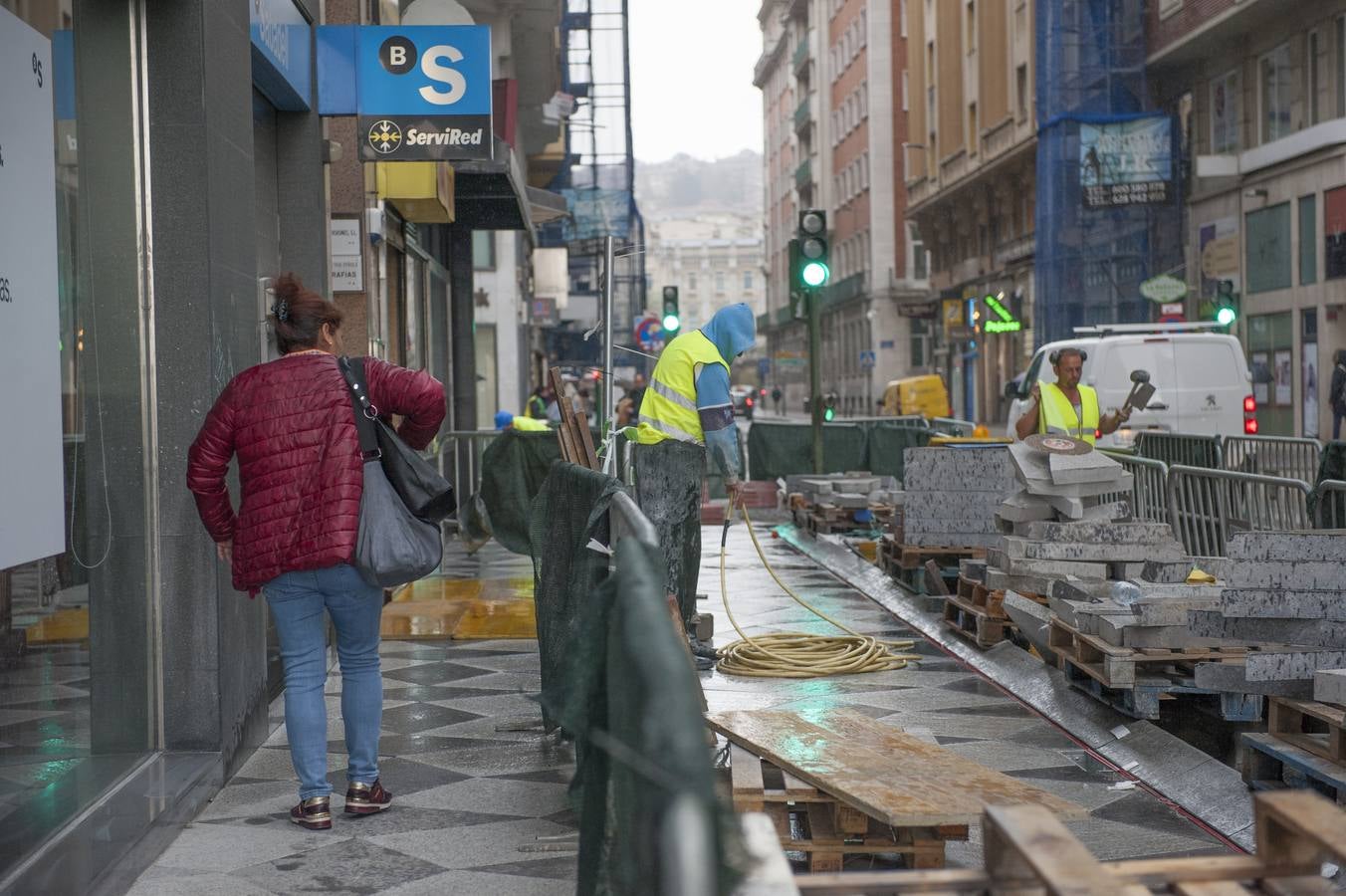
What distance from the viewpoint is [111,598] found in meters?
6.04

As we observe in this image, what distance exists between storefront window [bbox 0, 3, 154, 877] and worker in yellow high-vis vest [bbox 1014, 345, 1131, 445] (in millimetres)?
7169

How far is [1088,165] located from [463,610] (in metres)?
32.5

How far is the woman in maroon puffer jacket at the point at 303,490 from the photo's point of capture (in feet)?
18.0

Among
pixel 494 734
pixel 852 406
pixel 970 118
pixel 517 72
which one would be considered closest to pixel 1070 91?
pixel 970 118

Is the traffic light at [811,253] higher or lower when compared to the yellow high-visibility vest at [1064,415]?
higher

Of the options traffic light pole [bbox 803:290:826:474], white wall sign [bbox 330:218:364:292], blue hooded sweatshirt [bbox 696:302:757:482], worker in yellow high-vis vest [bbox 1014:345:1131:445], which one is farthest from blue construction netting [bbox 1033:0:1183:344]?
blue hooded sweatshirt [bbox 696:302:757:482]

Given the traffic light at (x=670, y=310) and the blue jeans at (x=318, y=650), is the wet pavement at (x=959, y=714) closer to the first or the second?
the blue jeans at (x=318, y=650)

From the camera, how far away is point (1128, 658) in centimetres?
701

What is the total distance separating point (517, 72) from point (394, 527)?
24.3 m

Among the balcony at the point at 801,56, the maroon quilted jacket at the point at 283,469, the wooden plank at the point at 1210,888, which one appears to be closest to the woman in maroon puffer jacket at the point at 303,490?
the maroon quilted jacket at the point at 283,469

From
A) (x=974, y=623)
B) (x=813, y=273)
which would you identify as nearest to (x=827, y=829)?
(x=974, y=623)

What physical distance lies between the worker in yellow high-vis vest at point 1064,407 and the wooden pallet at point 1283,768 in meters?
6.03

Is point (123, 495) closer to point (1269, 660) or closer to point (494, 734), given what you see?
point (494, 734)

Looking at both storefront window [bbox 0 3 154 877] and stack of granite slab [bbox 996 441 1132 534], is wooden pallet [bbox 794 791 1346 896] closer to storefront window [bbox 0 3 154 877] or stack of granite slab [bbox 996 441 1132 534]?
storefront window [bbox 0 3 154 877]
